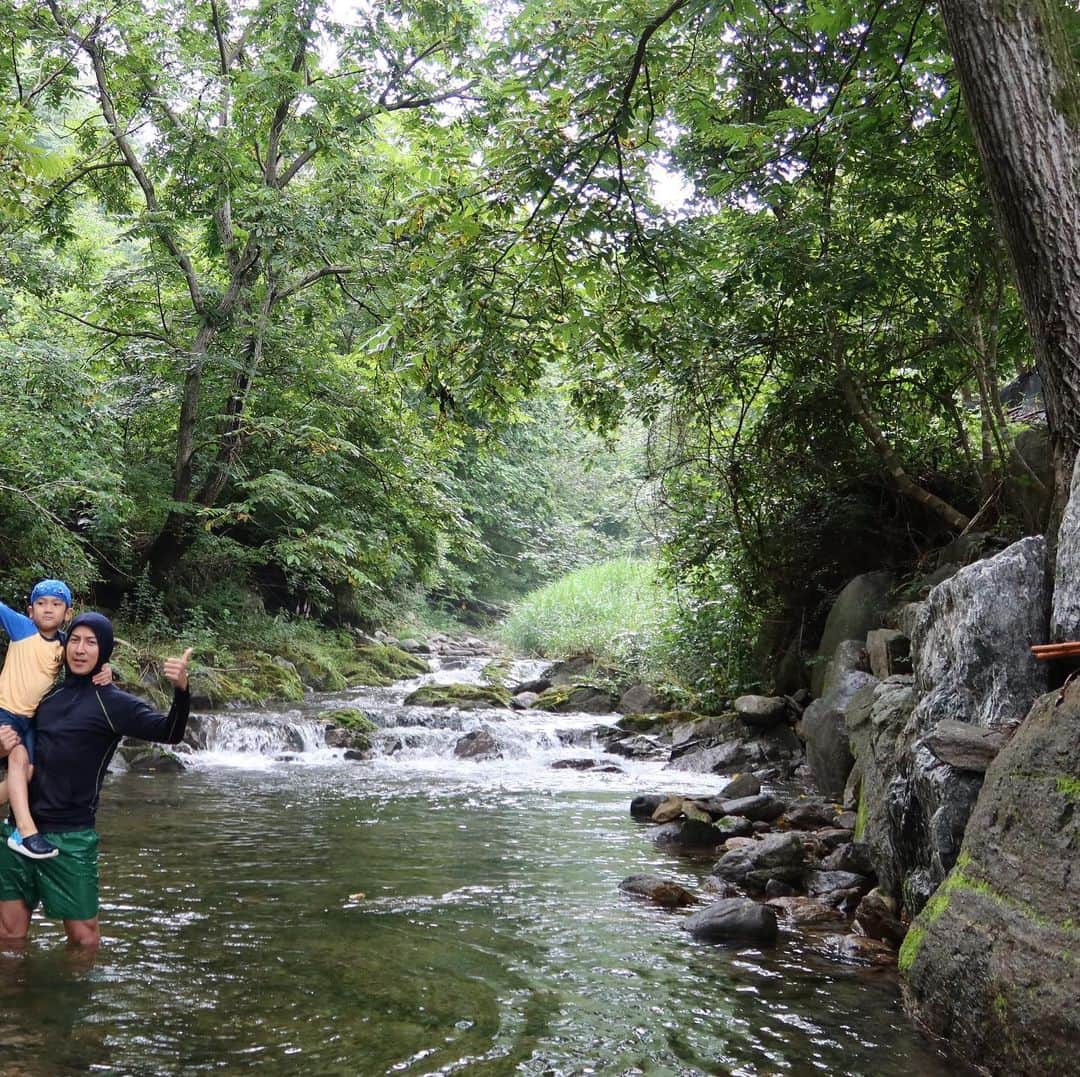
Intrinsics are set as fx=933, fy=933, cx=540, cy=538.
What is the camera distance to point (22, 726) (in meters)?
4.32

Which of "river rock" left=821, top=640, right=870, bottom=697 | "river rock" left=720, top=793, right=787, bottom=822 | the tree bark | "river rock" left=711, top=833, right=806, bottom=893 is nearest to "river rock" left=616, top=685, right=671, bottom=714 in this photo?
"river rock" left=821, top=640, right=870, bottom=697

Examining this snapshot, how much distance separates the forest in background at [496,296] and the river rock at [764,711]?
1290 mm

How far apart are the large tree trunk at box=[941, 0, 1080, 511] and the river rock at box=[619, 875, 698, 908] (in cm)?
392

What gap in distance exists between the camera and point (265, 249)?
13773 mm

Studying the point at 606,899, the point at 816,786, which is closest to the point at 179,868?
the point at 606,899

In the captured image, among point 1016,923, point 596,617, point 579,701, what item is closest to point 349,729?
point 579,701

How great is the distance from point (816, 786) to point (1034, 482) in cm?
399

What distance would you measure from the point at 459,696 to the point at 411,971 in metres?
13.0

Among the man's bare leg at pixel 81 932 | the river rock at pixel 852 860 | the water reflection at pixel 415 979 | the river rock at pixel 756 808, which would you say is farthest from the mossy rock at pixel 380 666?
the man's bare leg at pixel 81 932

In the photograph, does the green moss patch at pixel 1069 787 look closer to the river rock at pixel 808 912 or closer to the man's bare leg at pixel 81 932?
the river rock at pixel 808 912

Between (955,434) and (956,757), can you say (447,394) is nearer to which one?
(956,757)

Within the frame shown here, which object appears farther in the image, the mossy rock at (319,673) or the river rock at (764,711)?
the mossy rock at (319,673)

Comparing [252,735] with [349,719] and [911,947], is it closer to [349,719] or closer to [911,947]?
[349,719]

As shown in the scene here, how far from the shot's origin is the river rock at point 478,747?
45.2 ft
